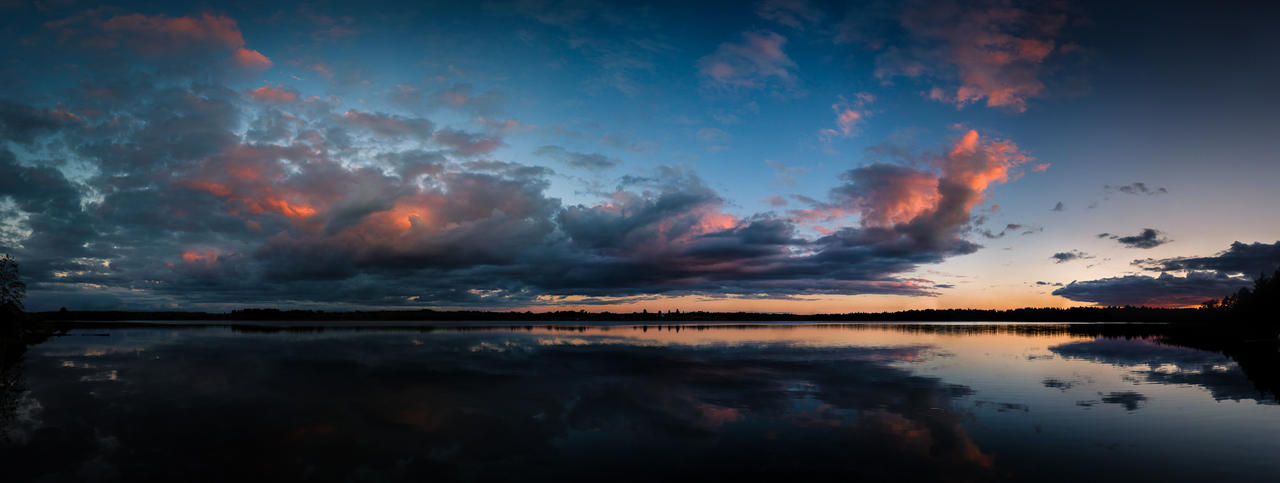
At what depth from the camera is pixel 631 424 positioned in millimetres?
17594

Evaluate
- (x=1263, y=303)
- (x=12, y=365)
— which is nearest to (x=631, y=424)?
(x=12, y=365)

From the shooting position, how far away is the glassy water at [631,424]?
12.8 meters

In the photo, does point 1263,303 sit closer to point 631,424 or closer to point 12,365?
point 631,424

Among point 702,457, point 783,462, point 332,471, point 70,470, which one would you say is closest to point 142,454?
point 70,470

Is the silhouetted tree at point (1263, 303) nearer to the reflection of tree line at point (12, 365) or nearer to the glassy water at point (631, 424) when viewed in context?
the glassy water at point (631, 424)

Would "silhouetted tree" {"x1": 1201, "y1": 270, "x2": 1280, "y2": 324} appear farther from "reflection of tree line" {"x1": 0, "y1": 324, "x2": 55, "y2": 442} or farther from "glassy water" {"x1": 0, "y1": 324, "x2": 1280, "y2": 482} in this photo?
"reflection of tree line" {"x1": 0, "y1": 324, "x2": 55, "y2": 442}

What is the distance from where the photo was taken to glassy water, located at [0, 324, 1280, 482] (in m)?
12.8

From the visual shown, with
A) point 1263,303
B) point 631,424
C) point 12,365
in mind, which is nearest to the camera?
point 631,424

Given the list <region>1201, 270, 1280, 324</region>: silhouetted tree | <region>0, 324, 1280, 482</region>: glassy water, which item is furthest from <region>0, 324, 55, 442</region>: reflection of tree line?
<region>1201, 270, 1280, 324</region>: silhouetted tree

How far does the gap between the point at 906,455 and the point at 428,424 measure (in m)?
13.7

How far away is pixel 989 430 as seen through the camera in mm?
16734

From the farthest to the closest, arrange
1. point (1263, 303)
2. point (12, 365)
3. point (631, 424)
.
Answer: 1. point (1263, 303)
2. point (12, 365)
3. point (631, 424)

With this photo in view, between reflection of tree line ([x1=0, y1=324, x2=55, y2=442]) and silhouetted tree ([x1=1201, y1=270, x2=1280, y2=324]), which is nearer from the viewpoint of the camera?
reflection of tree line ([x1=0, y1=324, x2=55, y2=442])

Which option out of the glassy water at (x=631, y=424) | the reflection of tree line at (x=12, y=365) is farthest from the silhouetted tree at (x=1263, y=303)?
the reflection of tree line at (x=12, y=365)
